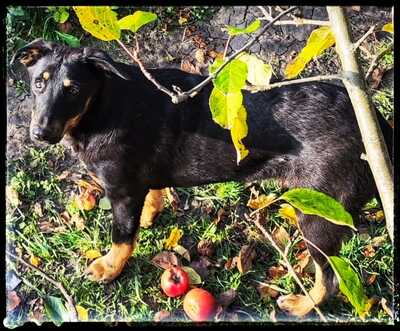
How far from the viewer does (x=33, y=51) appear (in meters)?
2.08

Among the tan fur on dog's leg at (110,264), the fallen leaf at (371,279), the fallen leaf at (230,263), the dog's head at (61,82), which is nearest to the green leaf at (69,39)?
the dog's head at (61,82)

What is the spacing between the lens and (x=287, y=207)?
2264 millimetres

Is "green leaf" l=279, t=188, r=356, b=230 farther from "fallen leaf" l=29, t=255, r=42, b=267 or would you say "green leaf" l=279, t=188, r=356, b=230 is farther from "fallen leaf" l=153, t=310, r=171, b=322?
"fallen leaf" l=29, t=255, r=42, b=267

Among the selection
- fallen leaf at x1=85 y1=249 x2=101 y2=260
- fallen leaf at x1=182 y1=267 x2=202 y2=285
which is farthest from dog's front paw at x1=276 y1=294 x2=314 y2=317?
fallen leaf at x1=85 y1=249 x2=101 y2=260

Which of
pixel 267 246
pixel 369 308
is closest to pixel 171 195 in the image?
pixel 267 246

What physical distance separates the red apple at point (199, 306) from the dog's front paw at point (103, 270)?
288mm

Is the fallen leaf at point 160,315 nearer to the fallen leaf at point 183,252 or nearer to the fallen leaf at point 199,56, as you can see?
the fallen leaf at point 183,252

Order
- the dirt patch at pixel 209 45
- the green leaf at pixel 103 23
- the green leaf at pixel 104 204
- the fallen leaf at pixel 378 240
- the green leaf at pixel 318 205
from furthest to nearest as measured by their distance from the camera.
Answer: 1. the green leaf at pixel 104 204
2. the fallen leaf at pixel 378 240
3. the dirt patch at pixel 209 45
4. the green leaf at pixel 103 23
5. the green leaf at pixel 318 205

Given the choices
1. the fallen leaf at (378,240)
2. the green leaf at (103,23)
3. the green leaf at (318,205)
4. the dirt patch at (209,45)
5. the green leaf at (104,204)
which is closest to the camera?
the green leaf at (318,205)

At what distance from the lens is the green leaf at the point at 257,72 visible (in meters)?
1.99

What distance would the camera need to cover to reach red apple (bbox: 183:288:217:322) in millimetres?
2227

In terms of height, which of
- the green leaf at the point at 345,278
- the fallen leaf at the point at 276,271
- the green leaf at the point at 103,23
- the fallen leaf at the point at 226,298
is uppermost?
the green leaf at the point at 103,23

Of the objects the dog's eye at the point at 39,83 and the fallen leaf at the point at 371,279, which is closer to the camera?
the dog's eye at the point at 39,83

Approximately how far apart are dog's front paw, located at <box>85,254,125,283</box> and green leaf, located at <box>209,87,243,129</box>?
3.71 ft
